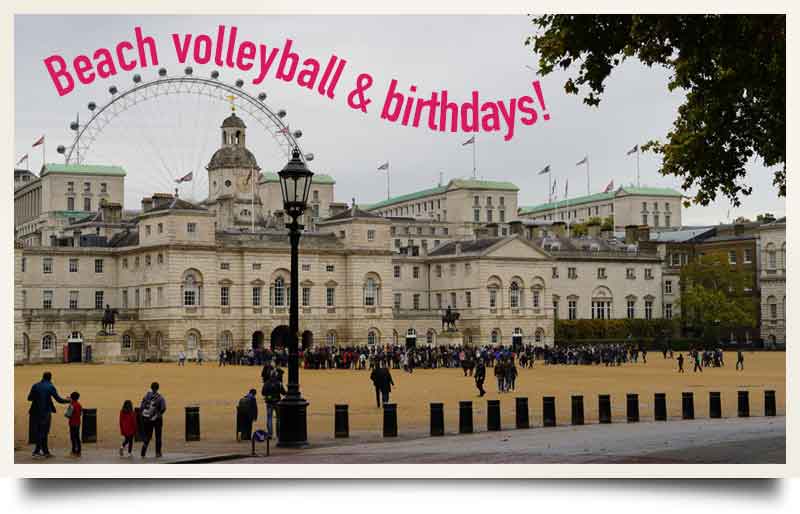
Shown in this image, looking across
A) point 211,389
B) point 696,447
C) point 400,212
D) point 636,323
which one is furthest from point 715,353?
point 400,212

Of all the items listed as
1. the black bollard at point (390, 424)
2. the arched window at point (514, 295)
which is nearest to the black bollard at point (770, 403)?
the black bollard at point (390, 424)

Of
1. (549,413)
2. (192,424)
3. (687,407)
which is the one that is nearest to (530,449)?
(549,413)

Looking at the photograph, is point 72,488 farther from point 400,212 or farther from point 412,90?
point 400,212

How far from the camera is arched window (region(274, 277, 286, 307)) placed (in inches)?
3809

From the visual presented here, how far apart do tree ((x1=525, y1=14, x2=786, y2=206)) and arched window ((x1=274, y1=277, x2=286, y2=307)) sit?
71.9m

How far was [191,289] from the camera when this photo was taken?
9175 centimetres

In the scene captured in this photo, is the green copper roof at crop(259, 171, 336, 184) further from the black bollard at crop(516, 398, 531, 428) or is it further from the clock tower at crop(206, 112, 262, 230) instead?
the black bollard at crop(516, 398, 531, 428)

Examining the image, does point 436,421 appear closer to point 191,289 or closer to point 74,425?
point 74,425

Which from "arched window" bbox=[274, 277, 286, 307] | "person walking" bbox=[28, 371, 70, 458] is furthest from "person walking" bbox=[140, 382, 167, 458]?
"arched window" bbox=[274, 277, 286, 307]

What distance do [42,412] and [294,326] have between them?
501 centimetres

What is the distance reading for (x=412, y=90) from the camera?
2739 cm

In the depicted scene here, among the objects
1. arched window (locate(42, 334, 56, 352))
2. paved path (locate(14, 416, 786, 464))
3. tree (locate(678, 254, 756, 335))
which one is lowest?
paved path (locate(14, 416, 786, 464))

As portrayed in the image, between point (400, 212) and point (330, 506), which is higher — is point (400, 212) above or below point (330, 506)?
above

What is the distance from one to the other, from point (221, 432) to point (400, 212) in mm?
116112
